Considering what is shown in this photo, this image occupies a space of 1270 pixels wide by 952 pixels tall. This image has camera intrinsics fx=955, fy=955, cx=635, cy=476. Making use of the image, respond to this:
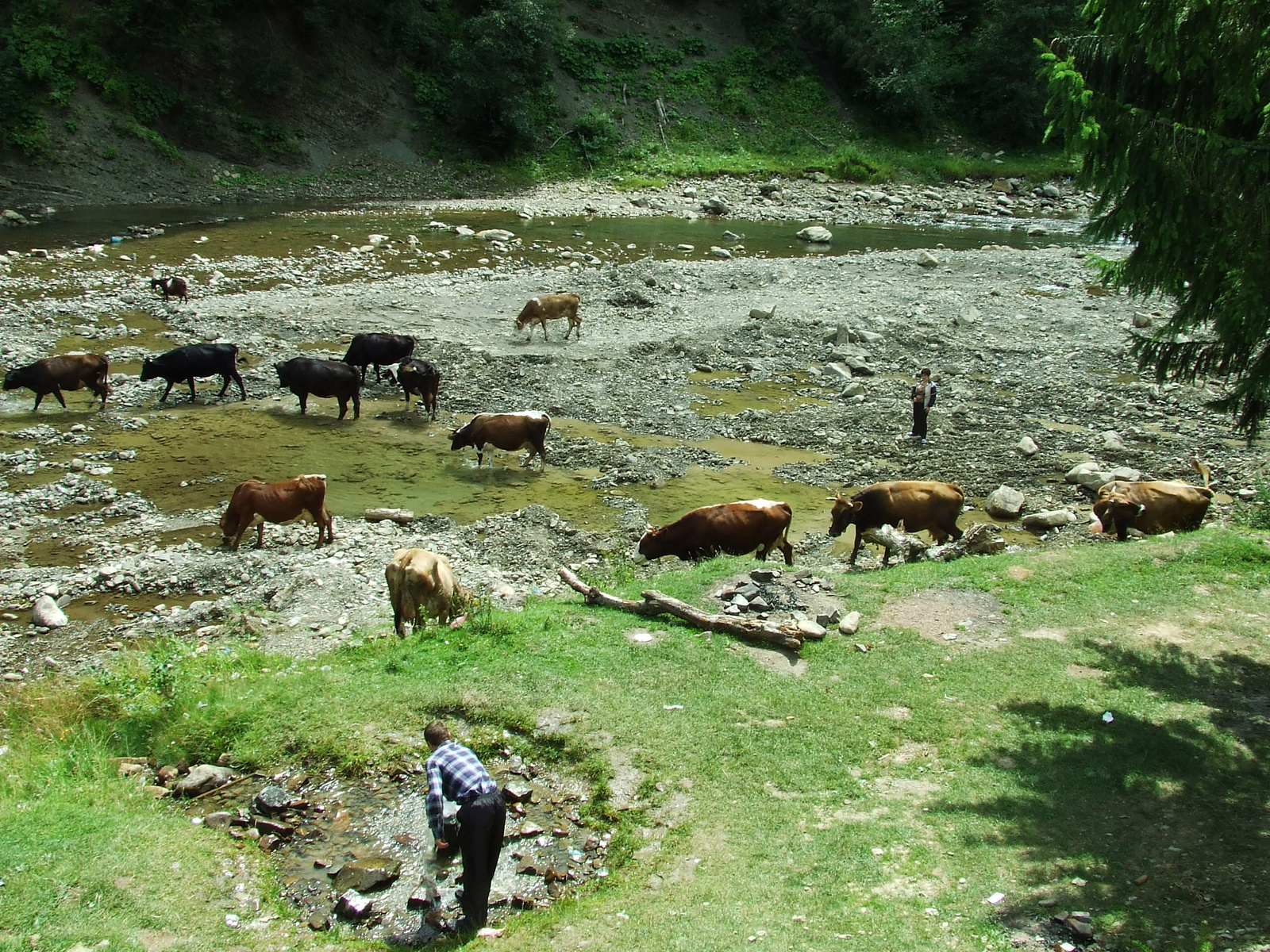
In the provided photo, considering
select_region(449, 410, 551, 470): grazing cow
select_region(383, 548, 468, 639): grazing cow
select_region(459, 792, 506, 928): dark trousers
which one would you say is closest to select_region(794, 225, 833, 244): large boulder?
select_region(449, 410, 551, 470): grazing cow

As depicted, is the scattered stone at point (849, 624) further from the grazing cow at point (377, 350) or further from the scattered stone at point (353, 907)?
the grazing cow at point (377, 350)

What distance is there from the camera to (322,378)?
19297 millimetres

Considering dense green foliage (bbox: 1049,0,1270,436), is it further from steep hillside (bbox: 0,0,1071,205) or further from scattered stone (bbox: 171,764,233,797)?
steep hillside (bbox: 0,0,1071,205)

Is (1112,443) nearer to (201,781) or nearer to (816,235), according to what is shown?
(201,781)

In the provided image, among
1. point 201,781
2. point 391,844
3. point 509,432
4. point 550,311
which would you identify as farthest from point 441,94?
point 391,844

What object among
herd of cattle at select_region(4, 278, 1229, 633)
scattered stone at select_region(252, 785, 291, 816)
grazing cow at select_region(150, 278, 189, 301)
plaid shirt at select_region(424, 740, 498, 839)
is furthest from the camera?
grazing cow at select_region(150, 278, 189, 301)

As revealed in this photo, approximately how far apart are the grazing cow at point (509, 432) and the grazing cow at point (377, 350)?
15.9ft

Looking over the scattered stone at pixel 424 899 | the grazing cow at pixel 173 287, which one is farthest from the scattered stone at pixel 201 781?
the grazing cow at pixel 173 287

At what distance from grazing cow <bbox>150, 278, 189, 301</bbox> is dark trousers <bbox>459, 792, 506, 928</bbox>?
2303cm

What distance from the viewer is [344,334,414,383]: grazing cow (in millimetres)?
21016

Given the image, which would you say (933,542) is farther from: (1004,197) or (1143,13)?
(1004,197)

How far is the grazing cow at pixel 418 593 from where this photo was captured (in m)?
11.1

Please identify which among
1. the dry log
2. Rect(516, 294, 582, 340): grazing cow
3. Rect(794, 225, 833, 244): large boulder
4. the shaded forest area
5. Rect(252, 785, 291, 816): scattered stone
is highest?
the shaded forest area

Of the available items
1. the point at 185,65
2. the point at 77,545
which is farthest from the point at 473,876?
the point at 185,65
